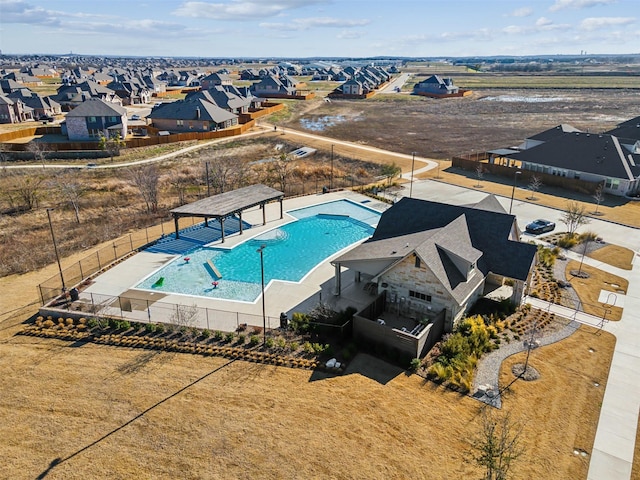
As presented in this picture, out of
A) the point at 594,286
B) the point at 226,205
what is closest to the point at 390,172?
the point at 226,205

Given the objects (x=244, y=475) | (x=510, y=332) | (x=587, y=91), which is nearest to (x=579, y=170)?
(x=510, y=332)

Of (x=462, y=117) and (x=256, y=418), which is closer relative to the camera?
(x=256, y=418)

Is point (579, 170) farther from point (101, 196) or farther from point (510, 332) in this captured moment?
point (101, 196)

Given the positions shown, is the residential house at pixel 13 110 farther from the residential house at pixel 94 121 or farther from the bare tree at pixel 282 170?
the bare tree at pixel 282 170

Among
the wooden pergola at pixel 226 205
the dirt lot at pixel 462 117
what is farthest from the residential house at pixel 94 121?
the wooden pergola at pixel 226 205

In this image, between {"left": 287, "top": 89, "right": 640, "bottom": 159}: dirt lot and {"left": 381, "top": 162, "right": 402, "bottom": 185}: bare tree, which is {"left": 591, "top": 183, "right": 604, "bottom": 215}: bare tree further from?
{"left": 287, "top": 89, "right": 640, "bottom": 159}: dirt lot

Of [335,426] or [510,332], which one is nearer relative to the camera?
[335,426]

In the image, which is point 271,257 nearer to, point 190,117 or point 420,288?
point 420,288
